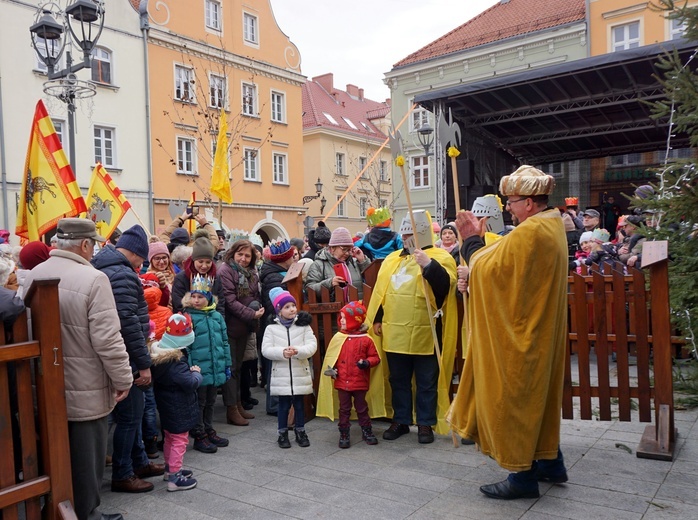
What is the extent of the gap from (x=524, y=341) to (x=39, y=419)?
9.16ft

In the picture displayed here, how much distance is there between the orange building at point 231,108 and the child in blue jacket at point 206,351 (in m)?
16.7

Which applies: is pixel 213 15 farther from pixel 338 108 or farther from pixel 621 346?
pixel 621 346

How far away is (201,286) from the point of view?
202 inches

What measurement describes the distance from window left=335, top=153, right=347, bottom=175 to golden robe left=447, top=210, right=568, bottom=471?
35.3 metres

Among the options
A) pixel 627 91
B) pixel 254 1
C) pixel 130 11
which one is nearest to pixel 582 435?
pixel 627 91

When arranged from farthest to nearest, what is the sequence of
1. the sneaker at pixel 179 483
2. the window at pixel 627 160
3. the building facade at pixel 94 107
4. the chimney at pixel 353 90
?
the chimney at pixel 353 90
the window at pixel 627 160
the building facade at pixel 94 107
the sneaker at pixel 179 483

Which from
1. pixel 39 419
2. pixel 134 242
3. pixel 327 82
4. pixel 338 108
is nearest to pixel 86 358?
pixel 39 419

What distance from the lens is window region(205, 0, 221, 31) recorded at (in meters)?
25.9

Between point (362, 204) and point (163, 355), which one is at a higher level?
point (362, 204)

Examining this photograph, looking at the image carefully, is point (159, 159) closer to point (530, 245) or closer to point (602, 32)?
point (602, 32)

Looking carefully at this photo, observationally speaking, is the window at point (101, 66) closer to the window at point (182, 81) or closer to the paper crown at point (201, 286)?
the window at point (182, 81)

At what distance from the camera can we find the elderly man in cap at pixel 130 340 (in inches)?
156

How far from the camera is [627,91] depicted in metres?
14.0

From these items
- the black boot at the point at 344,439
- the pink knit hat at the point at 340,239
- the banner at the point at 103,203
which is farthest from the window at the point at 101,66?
the black boot at the point at 344,439
